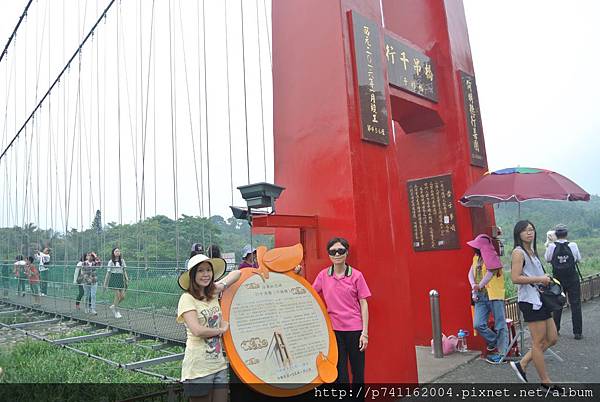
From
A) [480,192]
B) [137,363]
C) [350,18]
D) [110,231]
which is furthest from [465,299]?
[110,231]

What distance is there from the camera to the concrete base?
12.9ft

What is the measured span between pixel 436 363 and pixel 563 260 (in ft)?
6.46

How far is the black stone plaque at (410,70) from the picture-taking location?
4441 mm

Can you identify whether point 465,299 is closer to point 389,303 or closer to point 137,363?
point 389,303

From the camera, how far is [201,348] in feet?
7.10

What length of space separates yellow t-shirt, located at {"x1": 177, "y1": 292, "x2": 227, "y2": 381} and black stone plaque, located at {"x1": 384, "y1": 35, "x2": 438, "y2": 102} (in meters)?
3.14

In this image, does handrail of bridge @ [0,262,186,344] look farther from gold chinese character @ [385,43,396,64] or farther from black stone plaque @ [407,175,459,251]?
gold chinese character @ [385,43,396,64]

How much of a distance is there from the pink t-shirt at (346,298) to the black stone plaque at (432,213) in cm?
252

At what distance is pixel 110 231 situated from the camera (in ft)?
44.4

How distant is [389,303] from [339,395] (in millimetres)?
913

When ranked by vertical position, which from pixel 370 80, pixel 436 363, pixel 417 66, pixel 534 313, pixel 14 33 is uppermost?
pixel 14 33

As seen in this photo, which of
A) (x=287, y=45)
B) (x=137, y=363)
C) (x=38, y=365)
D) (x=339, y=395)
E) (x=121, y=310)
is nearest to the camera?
(x=339, y=395)

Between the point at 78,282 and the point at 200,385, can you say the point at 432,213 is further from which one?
the point at 78,282

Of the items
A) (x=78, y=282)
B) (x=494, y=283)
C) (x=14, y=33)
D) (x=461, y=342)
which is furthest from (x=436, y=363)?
(x=14, y=33)
